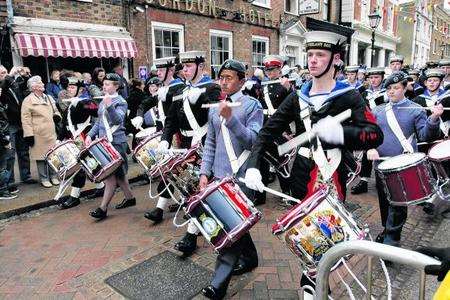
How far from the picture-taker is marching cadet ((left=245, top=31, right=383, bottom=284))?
237 cm

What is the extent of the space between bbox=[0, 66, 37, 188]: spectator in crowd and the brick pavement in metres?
1.14

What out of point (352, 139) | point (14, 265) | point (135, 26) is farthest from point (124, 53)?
point (352, 139)

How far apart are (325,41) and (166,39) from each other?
9901mm

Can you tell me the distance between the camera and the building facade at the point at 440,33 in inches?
1698

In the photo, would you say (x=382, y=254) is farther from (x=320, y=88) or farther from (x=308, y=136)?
(x=320, y=88)

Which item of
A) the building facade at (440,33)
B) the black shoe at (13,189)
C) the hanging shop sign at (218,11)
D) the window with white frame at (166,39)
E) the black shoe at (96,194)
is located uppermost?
the building facade at (440,33)

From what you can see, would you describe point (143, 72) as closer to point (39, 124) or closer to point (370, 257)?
point (39, 124)

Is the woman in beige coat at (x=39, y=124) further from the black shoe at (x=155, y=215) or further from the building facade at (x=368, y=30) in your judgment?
the building facade at (x=368, y=30)

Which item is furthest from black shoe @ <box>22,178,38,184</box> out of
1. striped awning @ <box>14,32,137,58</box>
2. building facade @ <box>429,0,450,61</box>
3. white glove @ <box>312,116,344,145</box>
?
building facade @ <box>429,0,450,61</box>

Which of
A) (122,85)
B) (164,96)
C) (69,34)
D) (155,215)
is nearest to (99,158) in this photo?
(155,215)

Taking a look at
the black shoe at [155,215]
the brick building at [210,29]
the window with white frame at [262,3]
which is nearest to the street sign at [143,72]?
the brick building at [210,29]

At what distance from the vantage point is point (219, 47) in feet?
44.6

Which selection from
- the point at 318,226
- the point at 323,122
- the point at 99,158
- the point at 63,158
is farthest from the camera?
the point at 63,158

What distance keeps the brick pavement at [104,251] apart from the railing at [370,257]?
2.41 ft
